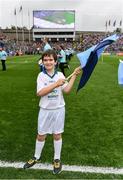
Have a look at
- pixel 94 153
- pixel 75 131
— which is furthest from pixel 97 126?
pixel 94 153

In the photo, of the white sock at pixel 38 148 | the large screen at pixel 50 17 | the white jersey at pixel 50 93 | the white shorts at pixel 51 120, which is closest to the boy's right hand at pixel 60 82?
the white jersey at pixel 50 93

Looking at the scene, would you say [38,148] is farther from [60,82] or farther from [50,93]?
[60,82]

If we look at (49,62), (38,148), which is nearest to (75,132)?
(38,148)

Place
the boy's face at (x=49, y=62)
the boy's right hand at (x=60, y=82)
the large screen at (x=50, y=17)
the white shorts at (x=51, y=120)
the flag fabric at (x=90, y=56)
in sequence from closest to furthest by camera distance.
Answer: the boy's right hand at (x=60, y=82)
the boy's face at (x=49, y=62)
the white shorts at (x=51, y=120)
the flag fabric at (x=90, y=56)
the large screen at (x=50, y=17)

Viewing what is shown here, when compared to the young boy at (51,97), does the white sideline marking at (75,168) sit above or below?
below

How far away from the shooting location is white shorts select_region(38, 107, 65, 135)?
6.32 m

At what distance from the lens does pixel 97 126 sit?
9406 millimetres

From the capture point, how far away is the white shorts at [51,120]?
6.32m

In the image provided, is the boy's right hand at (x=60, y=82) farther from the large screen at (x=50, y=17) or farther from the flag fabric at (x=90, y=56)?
the large screen at (x=50, y=17)

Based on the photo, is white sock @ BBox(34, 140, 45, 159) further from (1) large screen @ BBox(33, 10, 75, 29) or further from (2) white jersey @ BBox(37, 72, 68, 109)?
(1) large screen @ BBox(33, 10, 75, 29)

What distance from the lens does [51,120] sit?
20.8 feet

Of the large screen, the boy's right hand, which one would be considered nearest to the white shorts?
the boy's right hand

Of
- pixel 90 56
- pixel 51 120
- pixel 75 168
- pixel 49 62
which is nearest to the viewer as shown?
pixel 49 62

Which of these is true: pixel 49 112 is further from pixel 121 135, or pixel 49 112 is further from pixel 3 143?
pixel 121 135
